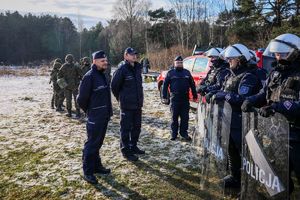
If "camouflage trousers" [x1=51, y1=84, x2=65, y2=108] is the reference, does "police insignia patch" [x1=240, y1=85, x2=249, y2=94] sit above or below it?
above

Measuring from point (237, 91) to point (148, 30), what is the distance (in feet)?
157

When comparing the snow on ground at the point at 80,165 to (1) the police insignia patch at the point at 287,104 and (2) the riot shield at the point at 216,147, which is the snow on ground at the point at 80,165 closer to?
(2) the riot shield at the point at 216,147

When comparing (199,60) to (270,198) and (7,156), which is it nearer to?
(7,156)

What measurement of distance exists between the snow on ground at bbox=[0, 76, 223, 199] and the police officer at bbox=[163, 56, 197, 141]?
34cm

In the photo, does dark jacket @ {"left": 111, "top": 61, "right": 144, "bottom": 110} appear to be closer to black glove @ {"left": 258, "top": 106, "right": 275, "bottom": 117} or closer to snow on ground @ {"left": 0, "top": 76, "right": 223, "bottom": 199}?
snow on ground @ {"left": 0, "top": 76, "right": 223, "bottom": 199}

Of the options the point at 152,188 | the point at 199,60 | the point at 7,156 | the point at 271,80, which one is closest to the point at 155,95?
the point at 199,60

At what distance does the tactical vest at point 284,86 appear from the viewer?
338cm

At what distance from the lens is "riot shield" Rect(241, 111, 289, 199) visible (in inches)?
128

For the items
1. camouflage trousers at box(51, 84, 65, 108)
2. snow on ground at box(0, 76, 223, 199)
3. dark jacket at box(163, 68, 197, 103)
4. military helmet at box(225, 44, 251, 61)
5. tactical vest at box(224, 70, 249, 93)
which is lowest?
snow on ground at box(0, 76, 223, 199)

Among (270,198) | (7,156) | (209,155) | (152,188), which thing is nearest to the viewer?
(270,198)

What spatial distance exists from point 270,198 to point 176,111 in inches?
167

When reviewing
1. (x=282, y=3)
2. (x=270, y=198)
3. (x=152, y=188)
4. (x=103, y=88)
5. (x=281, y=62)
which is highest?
(x=282, y=3)

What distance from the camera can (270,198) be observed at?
3.38m

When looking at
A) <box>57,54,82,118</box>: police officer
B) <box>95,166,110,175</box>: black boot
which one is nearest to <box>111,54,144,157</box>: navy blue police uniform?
<box>95,166,110,175</box>: black boot
